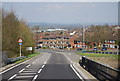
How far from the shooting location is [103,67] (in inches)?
555

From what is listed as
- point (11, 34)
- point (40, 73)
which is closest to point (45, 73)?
point (40, 73)

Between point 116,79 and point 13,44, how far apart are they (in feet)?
129

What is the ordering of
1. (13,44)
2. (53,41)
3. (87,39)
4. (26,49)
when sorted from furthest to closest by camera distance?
(53,41)
(87,39)
(26,49)
(13,44)

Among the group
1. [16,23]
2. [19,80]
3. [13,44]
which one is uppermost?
[16,23]

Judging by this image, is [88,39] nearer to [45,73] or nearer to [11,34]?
[11,34]

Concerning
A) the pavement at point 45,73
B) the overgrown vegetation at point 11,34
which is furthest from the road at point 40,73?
the overgrown vegetation at point 11,34

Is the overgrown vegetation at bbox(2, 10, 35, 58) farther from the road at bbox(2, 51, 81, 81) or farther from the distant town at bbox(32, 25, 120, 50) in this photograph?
the distant town at bbox(32, 25, 120, 50)

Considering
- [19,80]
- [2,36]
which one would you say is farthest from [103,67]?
[2,36]

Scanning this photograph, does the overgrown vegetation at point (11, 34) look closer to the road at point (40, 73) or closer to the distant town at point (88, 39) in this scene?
the road at point (40, 73)

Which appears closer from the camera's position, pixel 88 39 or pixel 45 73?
pixel 45 73

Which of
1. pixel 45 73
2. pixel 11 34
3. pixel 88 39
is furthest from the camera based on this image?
pixel 88 39

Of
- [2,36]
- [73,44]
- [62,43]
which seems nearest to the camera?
[2,36]

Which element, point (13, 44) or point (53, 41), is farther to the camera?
point (53, 41)

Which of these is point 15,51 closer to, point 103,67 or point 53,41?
point 103,67
